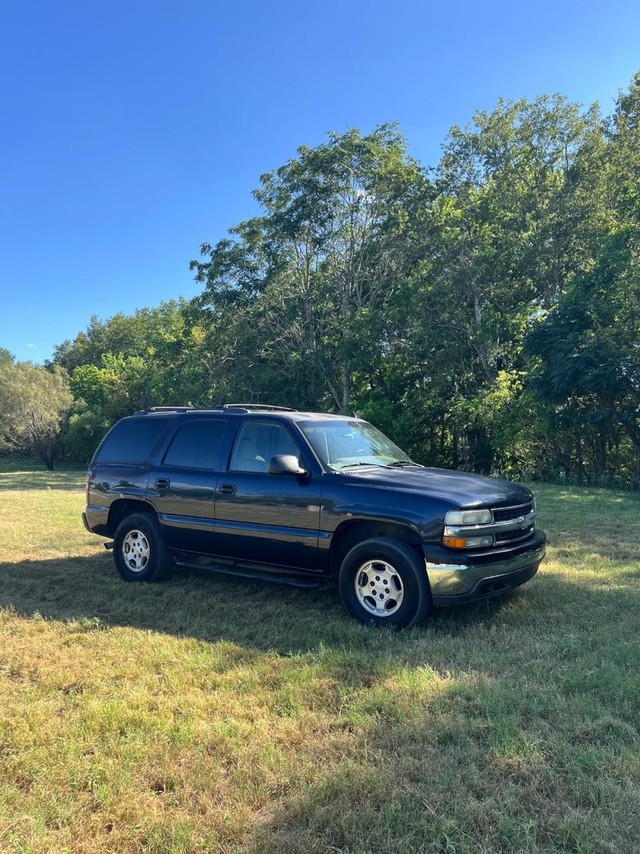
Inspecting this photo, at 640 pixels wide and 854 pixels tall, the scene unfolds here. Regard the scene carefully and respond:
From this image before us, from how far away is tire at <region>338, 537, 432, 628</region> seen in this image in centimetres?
482

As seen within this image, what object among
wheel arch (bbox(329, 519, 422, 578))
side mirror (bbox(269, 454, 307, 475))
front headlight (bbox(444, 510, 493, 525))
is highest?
side mirror (bbox(269, 454, 307, 475))

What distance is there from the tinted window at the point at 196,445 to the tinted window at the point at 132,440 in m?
0.36

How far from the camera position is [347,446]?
20.0 feet

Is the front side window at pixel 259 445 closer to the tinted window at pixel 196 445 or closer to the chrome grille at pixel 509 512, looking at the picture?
the tinted window at pixel 196 445

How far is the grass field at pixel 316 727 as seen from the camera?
2572mm

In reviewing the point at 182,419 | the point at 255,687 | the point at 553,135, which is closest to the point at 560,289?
the point at 553,135

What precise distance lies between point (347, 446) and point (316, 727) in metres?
3.08

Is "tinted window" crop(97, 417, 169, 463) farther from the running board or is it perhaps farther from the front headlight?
the front headlight

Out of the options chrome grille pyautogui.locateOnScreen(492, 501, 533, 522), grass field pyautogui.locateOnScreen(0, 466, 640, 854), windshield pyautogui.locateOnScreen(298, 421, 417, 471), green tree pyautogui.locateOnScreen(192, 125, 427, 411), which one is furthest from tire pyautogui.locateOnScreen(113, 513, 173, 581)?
green tree pyautogui.locateOnScreen(192, 125, 427, 411)

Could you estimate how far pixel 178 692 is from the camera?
3.85 meters

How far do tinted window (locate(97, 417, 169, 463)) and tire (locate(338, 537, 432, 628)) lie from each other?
3010 millimetres

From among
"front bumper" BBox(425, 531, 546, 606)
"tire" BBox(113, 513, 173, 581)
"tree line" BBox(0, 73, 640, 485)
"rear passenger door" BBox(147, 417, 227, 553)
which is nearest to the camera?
"front bumper" BBox(425, 531, 546, 606)

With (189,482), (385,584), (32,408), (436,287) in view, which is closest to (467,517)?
(385,584)

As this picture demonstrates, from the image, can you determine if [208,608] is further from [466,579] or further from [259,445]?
[466,579]
